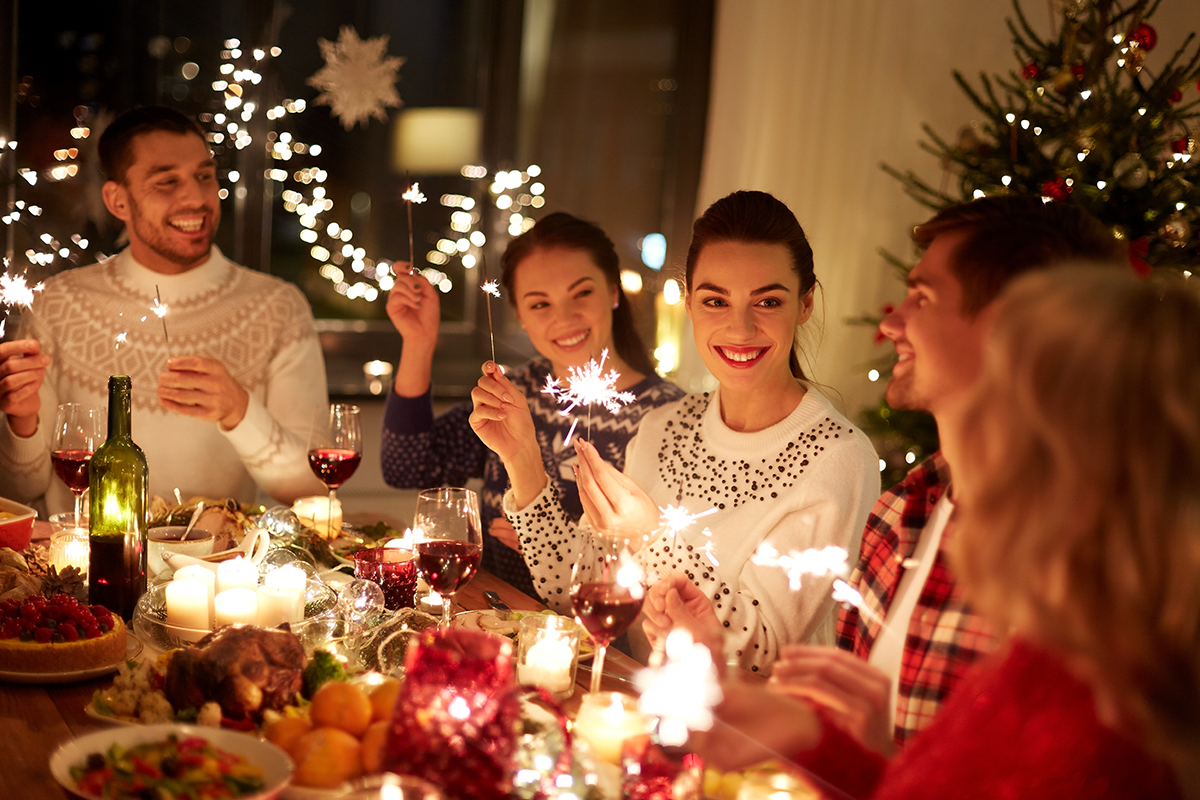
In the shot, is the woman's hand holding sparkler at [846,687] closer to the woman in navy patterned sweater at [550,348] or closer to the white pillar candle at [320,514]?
the white pillar candle at [320,514]

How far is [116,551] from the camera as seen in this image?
157cm

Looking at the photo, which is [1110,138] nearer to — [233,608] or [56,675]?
[233,608]

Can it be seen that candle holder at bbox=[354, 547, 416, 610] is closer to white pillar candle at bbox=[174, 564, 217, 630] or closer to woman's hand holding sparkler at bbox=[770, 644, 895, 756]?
white pillar candle at bbox=[174, 564, 217, 630]

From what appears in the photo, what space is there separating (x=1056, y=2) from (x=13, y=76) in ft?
11.6

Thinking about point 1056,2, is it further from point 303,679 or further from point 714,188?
point 303,679

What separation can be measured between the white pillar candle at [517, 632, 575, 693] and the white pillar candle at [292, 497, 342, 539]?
831 millimetres

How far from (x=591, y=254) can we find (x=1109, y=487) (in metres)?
1.92

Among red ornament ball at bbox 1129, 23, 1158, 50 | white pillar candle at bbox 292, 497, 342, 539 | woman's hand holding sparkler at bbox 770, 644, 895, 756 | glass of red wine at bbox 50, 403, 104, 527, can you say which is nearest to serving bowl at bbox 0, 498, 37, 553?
glass of red wine at bbox 50, 403, 104, 527

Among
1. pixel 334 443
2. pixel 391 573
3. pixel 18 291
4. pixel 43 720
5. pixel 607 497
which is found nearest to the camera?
pixel 43 720

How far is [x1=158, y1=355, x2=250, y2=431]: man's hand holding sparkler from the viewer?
2.23 m

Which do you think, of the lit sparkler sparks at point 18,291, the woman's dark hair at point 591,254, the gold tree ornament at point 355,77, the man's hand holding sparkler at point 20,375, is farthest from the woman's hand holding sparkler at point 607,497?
the gold tree ornament at point 355,77

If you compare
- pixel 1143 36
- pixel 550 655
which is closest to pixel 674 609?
pixel 550 655

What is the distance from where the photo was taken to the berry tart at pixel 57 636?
1.33 m

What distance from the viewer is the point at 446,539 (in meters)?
1.45
